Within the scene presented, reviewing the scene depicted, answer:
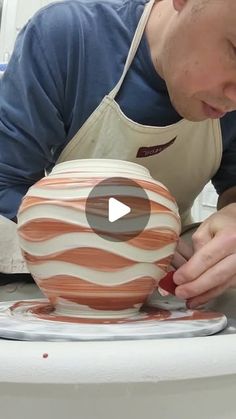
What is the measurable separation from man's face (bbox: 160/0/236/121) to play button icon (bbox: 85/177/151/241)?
0.90ft

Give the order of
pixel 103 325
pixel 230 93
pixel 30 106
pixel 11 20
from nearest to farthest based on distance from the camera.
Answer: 1. pixel 103 325
2. pixel 230 93
3. pixel 30 106
4. pixel 11 20

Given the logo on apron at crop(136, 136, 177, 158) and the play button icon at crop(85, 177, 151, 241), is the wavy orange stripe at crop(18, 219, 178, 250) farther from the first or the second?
the logo on apron at crop(136, 136, 177, 158)

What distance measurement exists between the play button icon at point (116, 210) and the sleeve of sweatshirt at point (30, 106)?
0.36 meters

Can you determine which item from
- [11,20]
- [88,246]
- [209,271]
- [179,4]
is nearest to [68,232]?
[88,246]

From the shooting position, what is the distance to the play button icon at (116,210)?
495mm

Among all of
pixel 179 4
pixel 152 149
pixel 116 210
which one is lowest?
pixel 152 149

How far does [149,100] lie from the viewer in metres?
0.88

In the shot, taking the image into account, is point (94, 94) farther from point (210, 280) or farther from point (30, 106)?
point (210, 280)

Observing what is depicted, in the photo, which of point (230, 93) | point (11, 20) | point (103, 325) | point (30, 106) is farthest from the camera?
point (11, 20)

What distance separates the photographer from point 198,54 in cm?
72

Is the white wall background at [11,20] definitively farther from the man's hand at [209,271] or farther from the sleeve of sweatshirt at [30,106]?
the man's hand at [209,271]

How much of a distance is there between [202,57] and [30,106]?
289 mm

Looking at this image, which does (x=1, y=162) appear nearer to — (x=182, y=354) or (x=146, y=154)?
(x=146, y=154)

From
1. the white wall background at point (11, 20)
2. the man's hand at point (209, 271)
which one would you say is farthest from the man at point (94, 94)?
the white wall background at point (11, 20)
